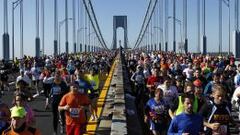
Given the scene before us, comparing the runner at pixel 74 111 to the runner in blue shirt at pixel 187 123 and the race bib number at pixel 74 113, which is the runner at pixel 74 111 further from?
the runner in blue shirt at pixel 187 123

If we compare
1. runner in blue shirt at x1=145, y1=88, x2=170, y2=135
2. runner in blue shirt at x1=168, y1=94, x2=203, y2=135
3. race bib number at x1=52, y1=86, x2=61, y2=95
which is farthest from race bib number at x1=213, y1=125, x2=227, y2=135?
race bib number at x1=52, y1=86, x2=61, y2=95

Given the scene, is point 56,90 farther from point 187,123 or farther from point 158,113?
point 187,123

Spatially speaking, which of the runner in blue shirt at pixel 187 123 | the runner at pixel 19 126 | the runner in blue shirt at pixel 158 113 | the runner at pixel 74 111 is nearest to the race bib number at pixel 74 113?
the runner at pixel 74 111

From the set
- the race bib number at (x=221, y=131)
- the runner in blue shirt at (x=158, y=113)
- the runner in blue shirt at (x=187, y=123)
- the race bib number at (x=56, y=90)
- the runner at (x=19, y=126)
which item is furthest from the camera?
the race bib number at (x=56, y=90)

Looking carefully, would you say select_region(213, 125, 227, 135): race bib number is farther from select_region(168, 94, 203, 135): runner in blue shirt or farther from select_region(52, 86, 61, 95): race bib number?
select_region(52, 86, 61, 95): race bib number

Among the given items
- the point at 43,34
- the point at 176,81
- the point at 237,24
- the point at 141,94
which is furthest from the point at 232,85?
the point at 43,34

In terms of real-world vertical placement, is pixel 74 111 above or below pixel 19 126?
below

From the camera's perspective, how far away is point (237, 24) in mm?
51375

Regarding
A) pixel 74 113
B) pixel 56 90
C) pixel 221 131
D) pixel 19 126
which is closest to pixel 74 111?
pixel 74 113

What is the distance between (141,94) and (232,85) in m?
2.87

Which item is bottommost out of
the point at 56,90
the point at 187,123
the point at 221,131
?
the point at 221,131

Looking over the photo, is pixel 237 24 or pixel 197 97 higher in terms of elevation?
pixel 237 24

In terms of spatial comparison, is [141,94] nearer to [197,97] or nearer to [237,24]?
[197,97]

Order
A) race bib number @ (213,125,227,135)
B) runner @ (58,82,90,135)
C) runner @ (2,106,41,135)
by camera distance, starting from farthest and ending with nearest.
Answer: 1. runner @ (58,82,90,135)
2. race bib number @ (213,125,227,135)
3. runner @ (2,106,41,135)
